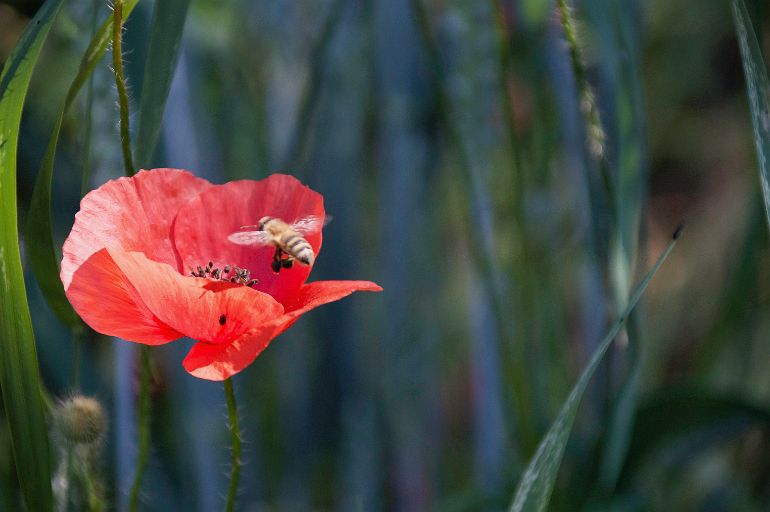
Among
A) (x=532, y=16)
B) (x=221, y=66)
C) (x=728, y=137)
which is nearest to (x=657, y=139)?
(x=728, y=137)

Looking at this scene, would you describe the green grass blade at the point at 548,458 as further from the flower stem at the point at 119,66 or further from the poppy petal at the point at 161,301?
the flower stem at the point at 119,66

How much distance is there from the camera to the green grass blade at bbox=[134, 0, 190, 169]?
51 centimetres

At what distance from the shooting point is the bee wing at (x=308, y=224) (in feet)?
1.63

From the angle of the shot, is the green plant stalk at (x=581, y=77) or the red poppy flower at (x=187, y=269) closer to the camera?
the red poppy flower at (x=187, y=269)

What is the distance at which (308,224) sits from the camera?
510 millimetres

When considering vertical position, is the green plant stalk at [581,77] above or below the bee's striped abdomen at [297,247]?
above

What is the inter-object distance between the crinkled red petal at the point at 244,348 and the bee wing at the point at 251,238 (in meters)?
0.04

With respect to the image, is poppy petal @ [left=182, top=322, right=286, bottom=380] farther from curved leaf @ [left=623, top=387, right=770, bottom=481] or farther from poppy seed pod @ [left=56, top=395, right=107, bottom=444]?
curved leaf @ [left=623, top=387, right=770, bottom=481]

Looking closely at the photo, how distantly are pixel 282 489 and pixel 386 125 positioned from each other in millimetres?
360

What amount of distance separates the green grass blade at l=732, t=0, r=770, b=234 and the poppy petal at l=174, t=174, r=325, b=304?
9.6 inches

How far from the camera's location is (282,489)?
89 centimetres

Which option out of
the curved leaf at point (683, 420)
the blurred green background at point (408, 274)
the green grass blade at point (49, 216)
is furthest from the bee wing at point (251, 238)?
the curved leaf at point (683, 420)

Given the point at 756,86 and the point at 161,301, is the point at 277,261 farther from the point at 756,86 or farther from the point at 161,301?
the point at 756,86

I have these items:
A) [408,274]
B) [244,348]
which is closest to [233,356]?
[244,348]
